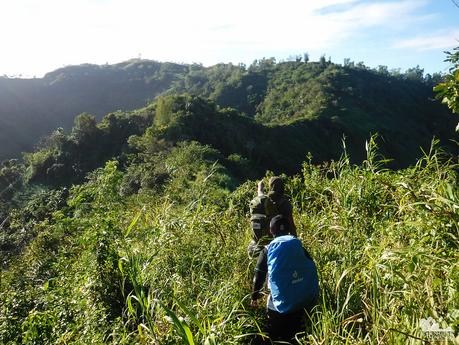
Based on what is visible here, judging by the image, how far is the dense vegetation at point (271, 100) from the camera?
2350 inches

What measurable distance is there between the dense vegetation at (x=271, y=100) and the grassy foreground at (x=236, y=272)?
45964 millimetres

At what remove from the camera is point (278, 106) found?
2606 inches

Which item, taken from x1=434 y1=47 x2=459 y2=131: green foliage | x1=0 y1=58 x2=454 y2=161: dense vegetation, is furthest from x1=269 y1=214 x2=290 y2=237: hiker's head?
x1=0 y1=58 x2=454 y2=161: dense vegetation

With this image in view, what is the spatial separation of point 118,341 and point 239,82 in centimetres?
7876

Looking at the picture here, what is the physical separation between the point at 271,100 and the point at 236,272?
220 ft

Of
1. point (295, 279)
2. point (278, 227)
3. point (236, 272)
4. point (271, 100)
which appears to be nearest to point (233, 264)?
Answer: point (236, 272)

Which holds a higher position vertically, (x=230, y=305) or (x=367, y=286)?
(x=367, y=286)

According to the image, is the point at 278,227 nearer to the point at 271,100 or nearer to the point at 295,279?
the point at 295,279

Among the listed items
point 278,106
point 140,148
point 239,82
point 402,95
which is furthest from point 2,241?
point 402,95

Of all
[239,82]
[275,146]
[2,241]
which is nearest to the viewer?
[2,241]

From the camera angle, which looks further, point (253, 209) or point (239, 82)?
point (239, 82)

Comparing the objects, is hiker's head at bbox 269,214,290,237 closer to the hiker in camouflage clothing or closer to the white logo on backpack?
the hiker in camouflage clothing

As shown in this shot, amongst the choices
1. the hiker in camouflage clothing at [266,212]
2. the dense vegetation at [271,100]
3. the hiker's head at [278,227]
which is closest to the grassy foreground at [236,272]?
the hiker in camouflage clothing at [266,212]

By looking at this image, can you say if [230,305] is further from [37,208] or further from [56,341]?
[37,208]
